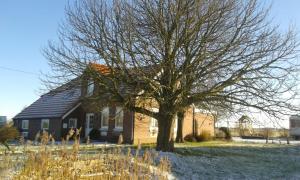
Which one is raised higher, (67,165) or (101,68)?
(101,68)

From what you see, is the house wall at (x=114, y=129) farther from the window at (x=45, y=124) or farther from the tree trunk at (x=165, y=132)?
the tree trunk at (x=165, y=132)

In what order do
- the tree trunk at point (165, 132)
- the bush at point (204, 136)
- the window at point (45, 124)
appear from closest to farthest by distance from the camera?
the tree trunk at point (165, 132), the window at point (45, 124), the bush at point (204, 136)

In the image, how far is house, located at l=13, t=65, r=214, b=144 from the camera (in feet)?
105

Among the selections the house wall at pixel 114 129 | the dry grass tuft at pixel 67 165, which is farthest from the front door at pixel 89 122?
the dry grass tuft at pixel 67 165

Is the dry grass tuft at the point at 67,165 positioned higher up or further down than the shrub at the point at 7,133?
further down

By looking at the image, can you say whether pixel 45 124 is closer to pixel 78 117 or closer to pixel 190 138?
pixel 78 117

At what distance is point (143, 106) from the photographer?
68.3 ft

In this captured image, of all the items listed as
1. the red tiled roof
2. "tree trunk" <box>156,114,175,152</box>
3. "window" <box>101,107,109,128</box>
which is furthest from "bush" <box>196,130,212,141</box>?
the red tiled roof

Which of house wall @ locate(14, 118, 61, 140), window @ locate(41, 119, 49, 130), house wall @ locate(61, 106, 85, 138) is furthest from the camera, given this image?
window @ locate(41, 119, 49, 130)

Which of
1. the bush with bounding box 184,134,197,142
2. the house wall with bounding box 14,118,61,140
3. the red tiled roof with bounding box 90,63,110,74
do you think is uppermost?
the red tiled roof with bounding box 90,63,110,74

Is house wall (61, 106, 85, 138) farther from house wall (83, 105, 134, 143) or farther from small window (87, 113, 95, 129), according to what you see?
house wall (83, 105, 134, 143)

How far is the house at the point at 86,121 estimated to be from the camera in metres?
31.9

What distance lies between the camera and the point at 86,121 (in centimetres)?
3716

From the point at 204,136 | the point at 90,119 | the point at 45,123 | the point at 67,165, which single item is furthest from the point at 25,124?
the point at 67,165
